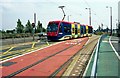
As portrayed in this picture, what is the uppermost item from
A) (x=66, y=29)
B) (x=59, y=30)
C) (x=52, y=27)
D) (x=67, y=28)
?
(x=52, y=27)

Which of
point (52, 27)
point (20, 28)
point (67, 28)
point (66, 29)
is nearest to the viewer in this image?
point (52, 27)

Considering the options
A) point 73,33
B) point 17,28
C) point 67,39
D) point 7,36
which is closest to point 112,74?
point 67,39

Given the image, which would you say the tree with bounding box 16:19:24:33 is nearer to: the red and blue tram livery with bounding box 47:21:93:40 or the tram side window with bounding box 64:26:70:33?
the red and blue tram livery with bounding box 47:21:93:40

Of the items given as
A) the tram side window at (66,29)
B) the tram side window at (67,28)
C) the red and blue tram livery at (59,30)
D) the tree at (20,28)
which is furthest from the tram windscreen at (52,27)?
the tree at (20,28)

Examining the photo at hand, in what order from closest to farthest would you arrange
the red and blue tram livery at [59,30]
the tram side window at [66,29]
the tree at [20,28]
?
1. the red and blue tram livery at [59,30]
2. the tram side window at [66,29]
3. the tree at [20,28]

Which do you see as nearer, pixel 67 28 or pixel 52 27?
pixel 52 27

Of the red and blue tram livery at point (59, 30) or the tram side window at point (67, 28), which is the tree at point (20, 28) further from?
the tram side window at point (67, 28)

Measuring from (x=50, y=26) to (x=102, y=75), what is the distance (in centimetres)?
2461

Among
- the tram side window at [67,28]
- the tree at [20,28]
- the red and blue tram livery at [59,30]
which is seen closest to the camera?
the red and blue tram livery at [59,30]

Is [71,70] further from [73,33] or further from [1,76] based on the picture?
[73,33]

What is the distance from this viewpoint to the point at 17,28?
89.9 meters

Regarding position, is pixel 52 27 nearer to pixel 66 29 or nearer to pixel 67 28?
pixel 66 29

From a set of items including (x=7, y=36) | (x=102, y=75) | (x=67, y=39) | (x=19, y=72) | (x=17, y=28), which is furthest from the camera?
(x=17, y=28)

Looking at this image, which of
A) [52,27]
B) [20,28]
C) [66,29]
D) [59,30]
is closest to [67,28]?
[66,29]
